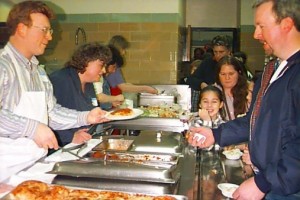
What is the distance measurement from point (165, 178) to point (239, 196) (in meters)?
0.27

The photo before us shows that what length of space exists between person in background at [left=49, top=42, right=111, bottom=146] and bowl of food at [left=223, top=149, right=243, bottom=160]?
831mm

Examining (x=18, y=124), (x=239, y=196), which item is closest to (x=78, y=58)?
(x=18, y=124)

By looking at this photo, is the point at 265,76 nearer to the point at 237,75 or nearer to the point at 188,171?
the point at 188,171

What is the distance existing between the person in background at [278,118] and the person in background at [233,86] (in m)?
1.37

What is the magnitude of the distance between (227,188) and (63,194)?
1.91ft

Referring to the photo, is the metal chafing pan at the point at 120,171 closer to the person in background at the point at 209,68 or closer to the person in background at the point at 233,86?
the person in background at the point at 233,86

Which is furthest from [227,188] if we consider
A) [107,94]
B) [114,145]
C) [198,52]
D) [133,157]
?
[198,52]

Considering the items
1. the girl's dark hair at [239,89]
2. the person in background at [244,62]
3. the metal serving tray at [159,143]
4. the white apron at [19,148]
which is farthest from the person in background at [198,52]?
the white apron at [19,148]

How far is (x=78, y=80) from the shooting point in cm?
234

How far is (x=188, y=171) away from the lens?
4.90 ft

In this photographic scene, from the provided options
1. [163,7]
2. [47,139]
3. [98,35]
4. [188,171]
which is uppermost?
[163,7]

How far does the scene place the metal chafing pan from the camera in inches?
51.9

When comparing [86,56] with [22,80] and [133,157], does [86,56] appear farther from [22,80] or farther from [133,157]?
[133,157]

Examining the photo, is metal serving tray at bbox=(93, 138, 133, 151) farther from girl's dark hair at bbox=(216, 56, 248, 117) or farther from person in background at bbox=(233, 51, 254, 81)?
person in background at bbox=(233, 51, 254, 81)
